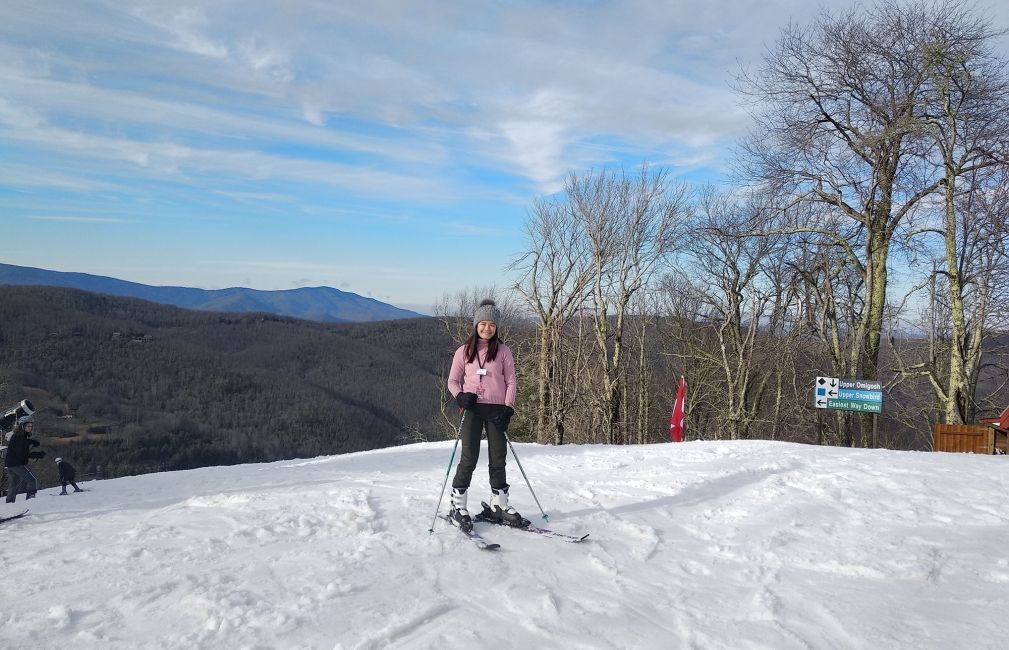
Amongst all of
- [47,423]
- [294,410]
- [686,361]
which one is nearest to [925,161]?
[686,361]

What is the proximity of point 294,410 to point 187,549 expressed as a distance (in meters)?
113

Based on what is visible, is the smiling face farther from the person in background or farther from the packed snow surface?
the packed snow surface

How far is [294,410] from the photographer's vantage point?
110938 mm

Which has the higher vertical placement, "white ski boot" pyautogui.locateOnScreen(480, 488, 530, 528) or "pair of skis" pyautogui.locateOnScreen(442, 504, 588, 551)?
"white ski boot" pyautogui.locateOnScreen(480, 488, 530, 528)

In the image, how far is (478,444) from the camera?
216 inches

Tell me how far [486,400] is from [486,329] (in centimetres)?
65

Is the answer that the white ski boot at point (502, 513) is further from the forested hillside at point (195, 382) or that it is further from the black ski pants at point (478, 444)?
the forested hillside at point (195, 382)

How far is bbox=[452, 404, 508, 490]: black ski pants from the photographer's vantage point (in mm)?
5426

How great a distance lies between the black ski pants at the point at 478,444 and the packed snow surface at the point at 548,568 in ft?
1.53

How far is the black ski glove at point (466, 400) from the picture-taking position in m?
5.35

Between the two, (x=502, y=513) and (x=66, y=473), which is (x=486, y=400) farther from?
(x=66, y=473)

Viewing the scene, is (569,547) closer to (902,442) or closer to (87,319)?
(902,442)

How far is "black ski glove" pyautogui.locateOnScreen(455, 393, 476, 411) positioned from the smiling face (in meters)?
0.55

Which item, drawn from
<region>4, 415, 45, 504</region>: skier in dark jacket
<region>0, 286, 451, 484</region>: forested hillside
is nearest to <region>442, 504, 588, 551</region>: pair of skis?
<region>4, 415, 45, 504</region>: skier in dark jacket
